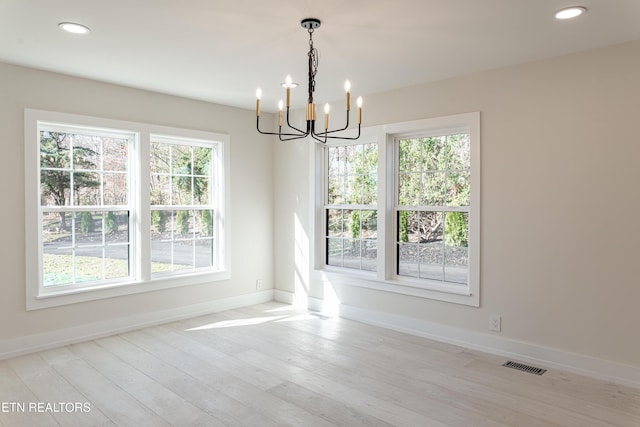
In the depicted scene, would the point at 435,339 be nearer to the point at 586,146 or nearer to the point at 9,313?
the point at 586,146

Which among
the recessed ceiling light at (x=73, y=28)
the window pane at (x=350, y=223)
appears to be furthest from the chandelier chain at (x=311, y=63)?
the window pane at (x=350, y=223)

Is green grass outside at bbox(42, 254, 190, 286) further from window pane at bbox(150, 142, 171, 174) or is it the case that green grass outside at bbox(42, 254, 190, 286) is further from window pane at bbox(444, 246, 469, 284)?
window pane at bbox(444, 246, 469, 284)

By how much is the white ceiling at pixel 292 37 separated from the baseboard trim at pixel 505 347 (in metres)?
2.42

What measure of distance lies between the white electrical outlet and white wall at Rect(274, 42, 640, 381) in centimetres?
5

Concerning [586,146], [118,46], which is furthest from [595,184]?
[118,46]

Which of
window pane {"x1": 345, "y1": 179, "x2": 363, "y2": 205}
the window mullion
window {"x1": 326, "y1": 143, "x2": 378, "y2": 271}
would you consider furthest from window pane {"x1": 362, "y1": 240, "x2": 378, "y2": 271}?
the window mullion

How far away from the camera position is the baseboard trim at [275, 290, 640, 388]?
3.27 meters

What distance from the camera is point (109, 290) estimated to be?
4.39m

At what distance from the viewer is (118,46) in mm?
3291

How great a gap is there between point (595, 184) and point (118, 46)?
3828 millimetres

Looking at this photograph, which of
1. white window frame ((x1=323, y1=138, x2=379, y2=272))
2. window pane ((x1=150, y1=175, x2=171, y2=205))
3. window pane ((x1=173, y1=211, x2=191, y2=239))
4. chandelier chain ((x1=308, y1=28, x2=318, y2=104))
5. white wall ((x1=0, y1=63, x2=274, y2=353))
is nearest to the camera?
chandelier chain ((x1=308, y1=28, x2=318, y2=104))

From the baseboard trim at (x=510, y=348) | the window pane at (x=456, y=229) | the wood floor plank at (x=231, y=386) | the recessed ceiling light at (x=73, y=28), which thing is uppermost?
the recessed ceiling light at (x=73, y=28)

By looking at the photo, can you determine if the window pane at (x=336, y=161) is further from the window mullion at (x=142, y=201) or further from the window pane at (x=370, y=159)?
the window mullion at (x=142, y=201)

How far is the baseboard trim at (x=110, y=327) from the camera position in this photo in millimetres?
3809
